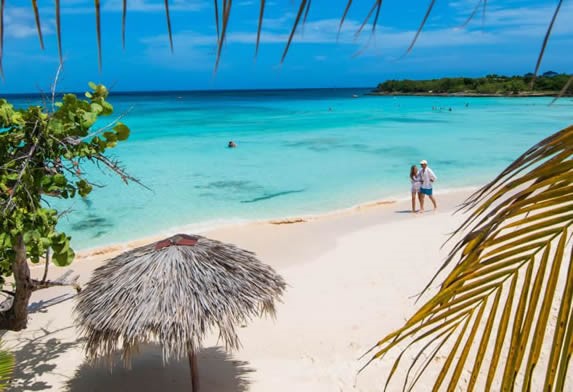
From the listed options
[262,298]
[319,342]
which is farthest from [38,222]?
[319,342]

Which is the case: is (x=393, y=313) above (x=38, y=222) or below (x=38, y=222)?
below

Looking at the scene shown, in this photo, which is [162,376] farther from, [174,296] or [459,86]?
[459,86]

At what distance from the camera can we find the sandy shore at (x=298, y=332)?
4.72 metres

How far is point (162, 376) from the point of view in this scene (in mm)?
4926

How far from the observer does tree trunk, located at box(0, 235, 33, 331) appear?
4469 millimetres

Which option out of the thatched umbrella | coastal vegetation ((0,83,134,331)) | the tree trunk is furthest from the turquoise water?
the tree trunk

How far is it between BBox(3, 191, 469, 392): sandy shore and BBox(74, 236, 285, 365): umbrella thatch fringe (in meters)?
0.92

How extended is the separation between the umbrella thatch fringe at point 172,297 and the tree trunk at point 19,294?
0.72 m

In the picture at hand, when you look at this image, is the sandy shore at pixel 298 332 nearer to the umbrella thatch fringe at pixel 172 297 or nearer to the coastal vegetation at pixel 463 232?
the coastal vegetation at pixel 463 232

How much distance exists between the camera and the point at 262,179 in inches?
649

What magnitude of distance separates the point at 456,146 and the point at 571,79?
947 inches

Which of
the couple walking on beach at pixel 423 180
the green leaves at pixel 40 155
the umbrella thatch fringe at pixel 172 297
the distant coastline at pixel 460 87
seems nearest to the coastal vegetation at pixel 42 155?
the green leaves at pixel 40 155

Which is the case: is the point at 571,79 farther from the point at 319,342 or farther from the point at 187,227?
the point at 187,227

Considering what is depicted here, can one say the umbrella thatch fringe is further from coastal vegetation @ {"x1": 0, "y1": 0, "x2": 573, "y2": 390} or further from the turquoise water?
the turquoise water
